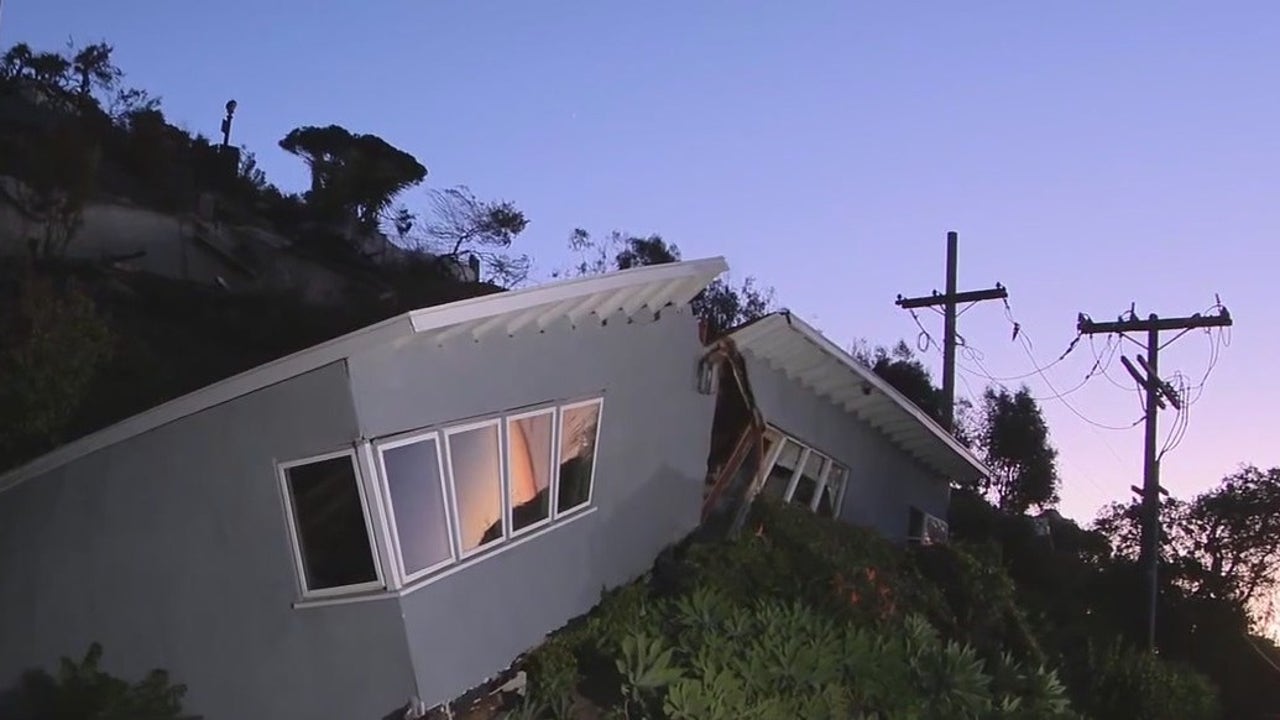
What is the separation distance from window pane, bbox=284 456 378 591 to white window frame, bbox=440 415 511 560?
935mm

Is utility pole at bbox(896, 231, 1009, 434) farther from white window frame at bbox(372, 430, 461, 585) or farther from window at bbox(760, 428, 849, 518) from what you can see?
white window frame at bbox(372, 430, 461, 585)

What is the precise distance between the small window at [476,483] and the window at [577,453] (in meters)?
1.17

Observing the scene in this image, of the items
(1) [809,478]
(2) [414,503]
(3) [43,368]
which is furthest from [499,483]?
(1) [809,478]

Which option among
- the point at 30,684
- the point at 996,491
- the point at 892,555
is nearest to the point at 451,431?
the point at 30,684

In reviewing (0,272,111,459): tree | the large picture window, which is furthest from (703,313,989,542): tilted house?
(0,272,111,459): tree

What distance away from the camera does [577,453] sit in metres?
13.7

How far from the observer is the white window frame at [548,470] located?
12492mm

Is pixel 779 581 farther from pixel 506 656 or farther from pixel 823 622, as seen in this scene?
pixel 506 656

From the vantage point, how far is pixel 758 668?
505 inches

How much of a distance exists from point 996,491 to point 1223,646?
43.4 feet

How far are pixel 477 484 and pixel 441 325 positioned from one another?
1942 mm

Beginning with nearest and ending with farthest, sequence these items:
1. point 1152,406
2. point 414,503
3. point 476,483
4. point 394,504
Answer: point 394,504
point 414,503
point 476,483
point 1152,406

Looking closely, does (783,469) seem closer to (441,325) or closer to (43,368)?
(441,325)

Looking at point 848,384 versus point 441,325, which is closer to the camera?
point 441,325
